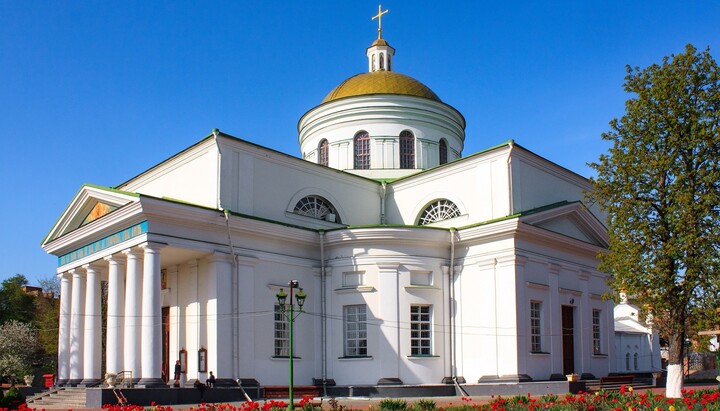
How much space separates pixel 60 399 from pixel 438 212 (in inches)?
579

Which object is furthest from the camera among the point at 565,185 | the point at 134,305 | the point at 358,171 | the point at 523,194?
the point at 358,171

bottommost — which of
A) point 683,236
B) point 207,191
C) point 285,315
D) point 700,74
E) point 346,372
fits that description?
Result: point 346,372

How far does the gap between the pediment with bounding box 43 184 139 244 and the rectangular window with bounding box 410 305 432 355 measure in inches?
403

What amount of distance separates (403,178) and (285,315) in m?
7.79

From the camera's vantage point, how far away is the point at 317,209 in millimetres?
28891

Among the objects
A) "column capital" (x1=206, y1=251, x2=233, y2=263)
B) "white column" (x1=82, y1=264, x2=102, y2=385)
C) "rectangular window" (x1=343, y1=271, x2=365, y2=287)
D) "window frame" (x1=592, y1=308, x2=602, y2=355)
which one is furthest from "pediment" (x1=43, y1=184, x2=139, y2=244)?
"window frame" (x1=592, y1=308, x2=602, y2=355)

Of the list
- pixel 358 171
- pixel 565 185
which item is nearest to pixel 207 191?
pixel 358 171

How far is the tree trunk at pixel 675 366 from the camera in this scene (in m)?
18.9

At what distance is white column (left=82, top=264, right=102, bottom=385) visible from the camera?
1029 inches

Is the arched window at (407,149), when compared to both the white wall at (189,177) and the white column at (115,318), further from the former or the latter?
the white column at (115,318)

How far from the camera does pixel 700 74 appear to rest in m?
20.2

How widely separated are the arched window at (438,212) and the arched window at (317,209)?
11.3 feet

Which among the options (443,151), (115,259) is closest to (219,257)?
(115,259)

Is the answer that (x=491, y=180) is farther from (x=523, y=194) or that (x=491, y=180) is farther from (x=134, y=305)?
(x=134, y=305)
